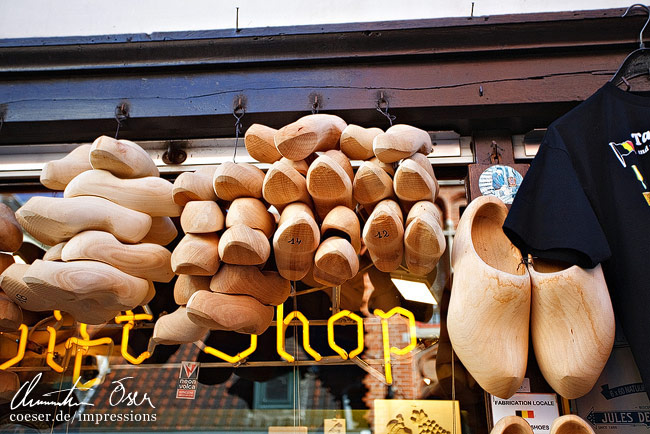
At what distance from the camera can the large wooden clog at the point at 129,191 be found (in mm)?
1571

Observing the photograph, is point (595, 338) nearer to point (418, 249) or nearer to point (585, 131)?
point (418, 249)

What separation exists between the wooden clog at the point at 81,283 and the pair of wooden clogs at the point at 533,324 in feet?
3.03

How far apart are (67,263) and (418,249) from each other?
3.03ft

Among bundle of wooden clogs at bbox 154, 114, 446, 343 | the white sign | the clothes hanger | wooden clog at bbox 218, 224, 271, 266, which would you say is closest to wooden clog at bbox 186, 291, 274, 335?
bundle of wooden clogs at bbox 154, 114, 446, 343

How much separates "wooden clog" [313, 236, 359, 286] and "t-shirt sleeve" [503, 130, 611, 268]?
50 cm

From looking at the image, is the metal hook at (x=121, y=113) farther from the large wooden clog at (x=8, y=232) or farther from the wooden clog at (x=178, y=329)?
the wooden clog at (x=178, y=329)

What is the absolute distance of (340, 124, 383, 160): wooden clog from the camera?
158 cm

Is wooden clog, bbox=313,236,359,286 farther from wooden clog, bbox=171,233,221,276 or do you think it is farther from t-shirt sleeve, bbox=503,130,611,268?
t-shirt sleeve, bbox=503,130,611,268

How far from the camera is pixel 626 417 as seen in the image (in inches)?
67.5

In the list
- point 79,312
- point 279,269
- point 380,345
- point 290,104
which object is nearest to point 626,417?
point 380,345

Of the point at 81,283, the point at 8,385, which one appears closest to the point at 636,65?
the point at 81,283

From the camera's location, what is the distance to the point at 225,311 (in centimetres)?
138

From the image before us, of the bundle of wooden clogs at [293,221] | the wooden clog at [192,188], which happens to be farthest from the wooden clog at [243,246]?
the wooden clog at [192,188]

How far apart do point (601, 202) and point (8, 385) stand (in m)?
2.27
